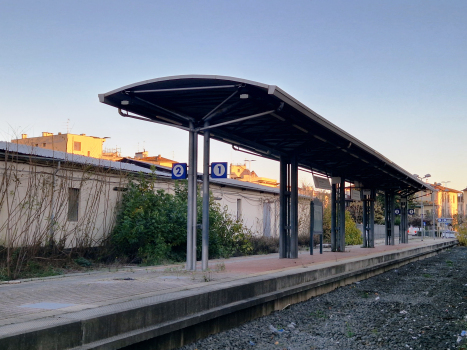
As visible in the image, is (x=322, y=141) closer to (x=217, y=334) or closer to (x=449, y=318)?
(x=449, y=318)

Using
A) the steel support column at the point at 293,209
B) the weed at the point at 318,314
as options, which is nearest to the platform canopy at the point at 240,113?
the steel support column at the point at 293,209

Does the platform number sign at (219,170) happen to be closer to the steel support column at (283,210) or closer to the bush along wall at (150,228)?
the bush along wall at (150,228)

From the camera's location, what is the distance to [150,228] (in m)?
15.8

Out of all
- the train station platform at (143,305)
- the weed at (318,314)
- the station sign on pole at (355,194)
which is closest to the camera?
the train station platform at (143,305)

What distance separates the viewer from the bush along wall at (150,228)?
51.2 feet

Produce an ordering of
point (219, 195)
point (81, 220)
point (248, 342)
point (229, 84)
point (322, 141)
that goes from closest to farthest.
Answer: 1. point (248, 342)
2. point (229, 84)
3. point (322, 141)
4. point (81, 220)
5. point (219, 195)

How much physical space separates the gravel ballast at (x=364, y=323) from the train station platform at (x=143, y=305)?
283mm

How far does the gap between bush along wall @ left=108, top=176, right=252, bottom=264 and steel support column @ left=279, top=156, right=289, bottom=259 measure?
2.70m

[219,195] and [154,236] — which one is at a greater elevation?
[219,195]

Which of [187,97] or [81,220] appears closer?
[187,97]

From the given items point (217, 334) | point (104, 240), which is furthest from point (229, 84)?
point (104, 240)

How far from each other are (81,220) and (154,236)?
2.26 m

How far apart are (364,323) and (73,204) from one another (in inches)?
400

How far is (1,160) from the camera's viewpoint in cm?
1341
